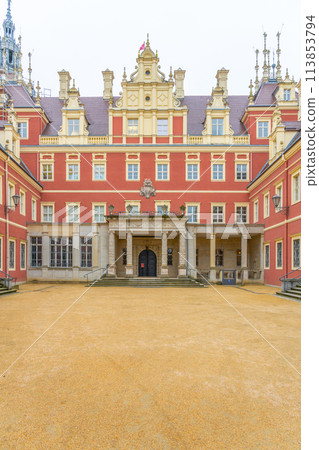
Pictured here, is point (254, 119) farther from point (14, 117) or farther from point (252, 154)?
point (14, 117)

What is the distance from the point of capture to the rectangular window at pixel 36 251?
24984 millimetres

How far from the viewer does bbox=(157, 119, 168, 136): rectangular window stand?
92.6 feet

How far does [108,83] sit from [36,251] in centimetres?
1984

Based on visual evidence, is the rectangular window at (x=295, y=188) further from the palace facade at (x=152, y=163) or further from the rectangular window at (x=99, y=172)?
the rectangular window at (x=99, y=172)

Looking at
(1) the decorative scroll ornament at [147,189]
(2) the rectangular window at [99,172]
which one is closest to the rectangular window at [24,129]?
(2) the rectangular window at [99,172]

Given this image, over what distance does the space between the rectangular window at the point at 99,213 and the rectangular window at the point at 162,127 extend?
8.81 metres

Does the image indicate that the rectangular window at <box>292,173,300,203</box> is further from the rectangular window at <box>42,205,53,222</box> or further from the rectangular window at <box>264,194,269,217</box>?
the rectangular window at <box>42,205,53,222</box>

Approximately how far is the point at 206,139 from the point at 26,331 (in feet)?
79.4

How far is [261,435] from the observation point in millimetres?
3443

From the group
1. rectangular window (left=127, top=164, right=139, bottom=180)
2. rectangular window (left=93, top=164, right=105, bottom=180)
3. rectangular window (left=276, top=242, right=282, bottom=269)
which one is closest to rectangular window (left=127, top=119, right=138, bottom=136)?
rectangular window (left=127, top=164, right=139, bottom=180)

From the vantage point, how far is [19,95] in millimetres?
29469

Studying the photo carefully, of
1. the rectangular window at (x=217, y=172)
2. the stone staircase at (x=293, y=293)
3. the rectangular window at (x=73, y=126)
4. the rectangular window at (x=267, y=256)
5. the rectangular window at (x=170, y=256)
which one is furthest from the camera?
the rectangular window at (x=73, y=126)

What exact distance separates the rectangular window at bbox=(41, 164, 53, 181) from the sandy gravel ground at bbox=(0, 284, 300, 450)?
21084 mm

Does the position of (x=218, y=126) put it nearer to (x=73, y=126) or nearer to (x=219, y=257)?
(x=219, y=257)
